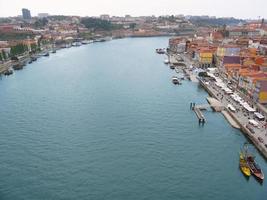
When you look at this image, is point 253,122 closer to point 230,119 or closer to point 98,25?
point 230,119

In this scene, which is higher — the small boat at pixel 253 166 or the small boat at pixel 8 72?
the small boat at pixel 8 72

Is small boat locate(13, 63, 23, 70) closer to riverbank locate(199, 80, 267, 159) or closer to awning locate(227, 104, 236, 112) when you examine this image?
riverbank locate(199, 80, 267, 159)

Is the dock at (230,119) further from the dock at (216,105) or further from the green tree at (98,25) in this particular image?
the green tree at (98,25)

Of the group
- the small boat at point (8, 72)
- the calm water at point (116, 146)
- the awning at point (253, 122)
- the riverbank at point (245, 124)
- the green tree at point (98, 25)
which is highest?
the green tree at point (98, 25)

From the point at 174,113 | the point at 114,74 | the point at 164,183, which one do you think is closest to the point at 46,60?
the point at 114,74

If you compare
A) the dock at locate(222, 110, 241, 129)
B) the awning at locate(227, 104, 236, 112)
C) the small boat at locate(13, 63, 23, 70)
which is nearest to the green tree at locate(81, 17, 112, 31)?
the small boat at locate(13, 63, 23, 70)

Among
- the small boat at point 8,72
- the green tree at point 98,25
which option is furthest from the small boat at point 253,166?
the green tree at point 98,25

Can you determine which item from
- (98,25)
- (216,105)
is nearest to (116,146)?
(216,105)
